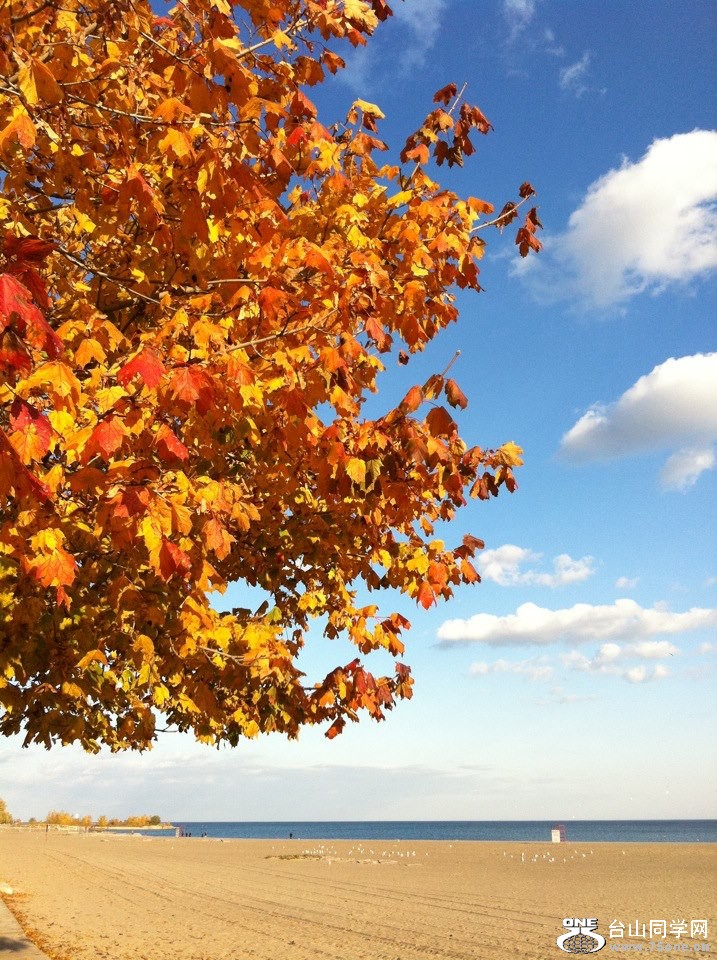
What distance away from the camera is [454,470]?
5.50 meters

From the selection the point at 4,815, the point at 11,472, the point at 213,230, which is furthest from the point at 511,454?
the point at 4,815

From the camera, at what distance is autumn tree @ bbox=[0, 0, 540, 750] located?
3762mm

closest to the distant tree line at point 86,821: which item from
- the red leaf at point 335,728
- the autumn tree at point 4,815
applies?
the autumn tree at point 4,815

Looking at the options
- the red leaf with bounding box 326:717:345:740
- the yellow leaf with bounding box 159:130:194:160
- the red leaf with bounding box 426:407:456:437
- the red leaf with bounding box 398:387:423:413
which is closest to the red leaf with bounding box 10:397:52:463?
the yellow leaf with bounding box 159:130:194:160

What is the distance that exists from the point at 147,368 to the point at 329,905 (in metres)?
22.3

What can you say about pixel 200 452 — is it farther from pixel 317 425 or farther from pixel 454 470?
pixel 454 470

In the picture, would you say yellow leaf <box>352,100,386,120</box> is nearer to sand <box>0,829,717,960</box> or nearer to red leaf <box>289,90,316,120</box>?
red leaf <box>289,90,316,120</box>

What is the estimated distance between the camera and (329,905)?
2178 centimetres

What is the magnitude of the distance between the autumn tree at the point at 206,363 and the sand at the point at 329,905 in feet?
30.9

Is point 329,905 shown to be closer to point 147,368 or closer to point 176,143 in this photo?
point 147,368

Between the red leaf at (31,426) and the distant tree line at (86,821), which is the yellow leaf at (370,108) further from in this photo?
the distant tree line at (86,821)

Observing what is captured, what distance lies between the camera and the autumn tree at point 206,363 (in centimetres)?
376

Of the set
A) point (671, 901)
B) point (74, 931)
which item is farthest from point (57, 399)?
point (671, 901)

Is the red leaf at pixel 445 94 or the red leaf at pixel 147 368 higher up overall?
the red leaf at pixel 445 94
